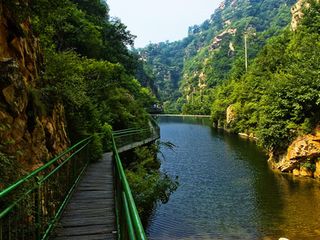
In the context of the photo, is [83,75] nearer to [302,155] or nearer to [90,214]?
[90,214]

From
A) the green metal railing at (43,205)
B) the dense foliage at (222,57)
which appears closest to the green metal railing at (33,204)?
the green metal railing at (43,205)

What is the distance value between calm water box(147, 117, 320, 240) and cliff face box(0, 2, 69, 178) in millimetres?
6838

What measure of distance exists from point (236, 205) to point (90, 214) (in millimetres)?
12119

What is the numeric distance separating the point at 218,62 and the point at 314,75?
113718mm

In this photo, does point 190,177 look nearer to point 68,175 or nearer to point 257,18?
point 68,175

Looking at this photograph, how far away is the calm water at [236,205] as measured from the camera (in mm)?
14719

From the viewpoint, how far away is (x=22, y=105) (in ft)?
26.1

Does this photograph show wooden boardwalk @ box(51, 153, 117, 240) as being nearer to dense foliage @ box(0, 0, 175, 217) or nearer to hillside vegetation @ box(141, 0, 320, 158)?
dense foliage @ box(0, 0, 175, 217)

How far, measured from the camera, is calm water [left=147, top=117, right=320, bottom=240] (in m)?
14.7

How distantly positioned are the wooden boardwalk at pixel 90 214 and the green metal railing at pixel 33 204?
0.26 metres

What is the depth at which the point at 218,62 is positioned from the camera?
138250 mm

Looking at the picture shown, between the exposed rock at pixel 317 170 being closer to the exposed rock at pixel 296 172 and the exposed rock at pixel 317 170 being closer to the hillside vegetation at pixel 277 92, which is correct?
the exposed rock at pixel 296 172

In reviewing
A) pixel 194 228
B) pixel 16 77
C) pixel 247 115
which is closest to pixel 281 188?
pixel 194 228

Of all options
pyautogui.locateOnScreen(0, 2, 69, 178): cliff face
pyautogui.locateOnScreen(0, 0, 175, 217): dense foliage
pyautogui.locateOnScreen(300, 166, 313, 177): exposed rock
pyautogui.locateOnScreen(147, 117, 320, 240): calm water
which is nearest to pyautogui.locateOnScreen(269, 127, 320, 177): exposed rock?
pyautogui.locateOnScreen(300, 166, 313, 177): exposed rock
